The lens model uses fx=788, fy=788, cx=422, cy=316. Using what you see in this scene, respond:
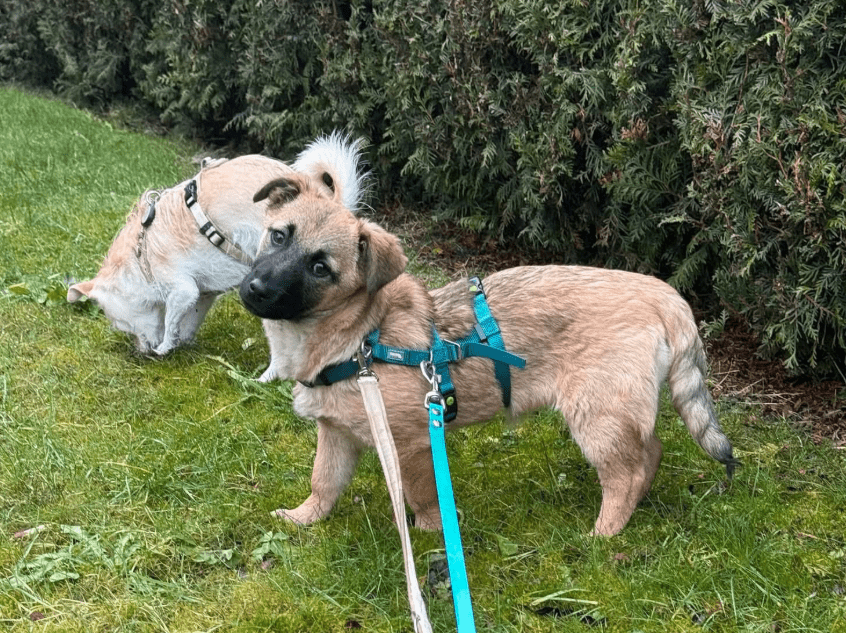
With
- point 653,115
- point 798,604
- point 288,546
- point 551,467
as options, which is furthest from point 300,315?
point 653,115

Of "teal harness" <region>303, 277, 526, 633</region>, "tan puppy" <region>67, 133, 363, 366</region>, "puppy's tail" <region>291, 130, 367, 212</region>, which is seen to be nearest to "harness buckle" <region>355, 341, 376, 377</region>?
"teal harness" <region>303, 277, 526, 633</region>

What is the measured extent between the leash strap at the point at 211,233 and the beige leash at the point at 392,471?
2.24 m

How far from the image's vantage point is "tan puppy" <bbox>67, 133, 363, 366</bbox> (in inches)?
204

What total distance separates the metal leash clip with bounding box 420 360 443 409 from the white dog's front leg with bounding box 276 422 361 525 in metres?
0.56

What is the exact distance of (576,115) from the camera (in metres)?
5.54

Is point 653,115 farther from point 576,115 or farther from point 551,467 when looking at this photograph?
point 551,467

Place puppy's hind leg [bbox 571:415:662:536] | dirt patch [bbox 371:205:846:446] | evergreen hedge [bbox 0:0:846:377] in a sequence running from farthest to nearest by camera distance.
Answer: dirt patch [bbox 371:205:846:446] < evergreen hedge [bbox 0:0:846:377] < puppy's hind leg [bbox 571:415:662:536]

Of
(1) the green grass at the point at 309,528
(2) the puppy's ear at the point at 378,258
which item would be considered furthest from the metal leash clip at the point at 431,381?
(1) the green grass at the point at 309,528

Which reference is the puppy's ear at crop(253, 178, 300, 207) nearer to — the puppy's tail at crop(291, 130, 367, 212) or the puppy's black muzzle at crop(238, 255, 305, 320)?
the puppy's black muzzle at crop(238, 255, 305, 320)

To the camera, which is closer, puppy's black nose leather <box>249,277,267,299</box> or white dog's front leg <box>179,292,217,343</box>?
puppy's black nose leather <box>249,277,267,299</box>

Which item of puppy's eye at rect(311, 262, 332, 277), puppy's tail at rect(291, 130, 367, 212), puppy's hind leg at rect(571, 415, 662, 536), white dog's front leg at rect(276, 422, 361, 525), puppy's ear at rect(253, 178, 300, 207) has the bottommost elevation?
white dog's front leg at rect(276, 422, 361, 525)

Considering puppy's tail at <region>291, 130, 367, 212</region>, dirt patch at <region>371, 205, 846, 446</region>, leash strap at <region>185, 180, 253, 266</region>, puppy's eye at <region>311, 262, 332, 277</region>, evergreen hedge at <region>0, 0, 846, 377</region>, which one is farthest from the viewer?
leash strap at <region>185, 180, 253, 266</region>

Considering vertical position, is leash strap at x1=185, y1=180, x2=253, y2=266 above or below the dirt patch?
above

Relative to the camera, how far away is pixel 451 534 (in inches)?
103
